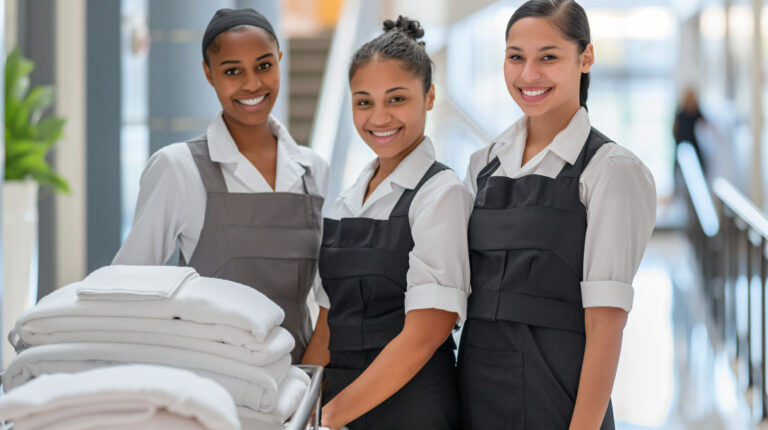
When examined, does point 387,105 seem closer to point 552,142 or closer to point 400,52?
point 400,52

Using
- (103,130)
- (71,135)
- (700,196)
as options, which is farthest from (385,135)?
(700,196)

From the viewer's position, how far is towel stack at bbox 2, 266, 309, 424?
1.19 m

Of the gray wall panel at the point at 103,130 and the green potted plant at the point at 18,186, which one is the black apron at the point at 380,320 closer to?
the green potted plant at the point at 18,186

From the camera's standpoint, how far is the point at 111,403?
3.02ft

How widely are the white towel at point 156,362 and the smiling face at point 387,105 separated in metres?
0.69

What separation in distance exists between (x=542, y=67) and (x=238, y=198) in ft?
2.23

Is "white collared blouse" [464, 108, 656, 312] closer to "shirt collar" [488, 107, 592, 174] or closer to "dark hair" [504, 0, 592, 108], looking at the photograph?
"shirt collar" [488, 107, 592, 174]

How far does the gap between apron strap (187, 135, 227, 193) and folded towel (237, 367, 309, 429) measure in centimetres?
59

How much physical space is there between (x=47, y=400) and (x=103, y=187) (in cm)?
464

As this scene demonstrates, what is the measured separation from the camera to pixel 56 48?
553 cm

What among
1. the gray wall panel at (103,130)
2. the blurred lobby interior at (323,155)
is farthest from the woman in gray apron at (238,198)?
the gray wall panel at (103,130)

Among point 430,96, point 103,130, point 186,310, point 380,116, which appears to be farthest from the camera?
point 103,130

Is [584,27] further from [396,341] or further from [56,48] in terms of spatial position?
[56,48]

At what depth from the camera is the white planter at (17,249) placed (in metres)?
4.43
